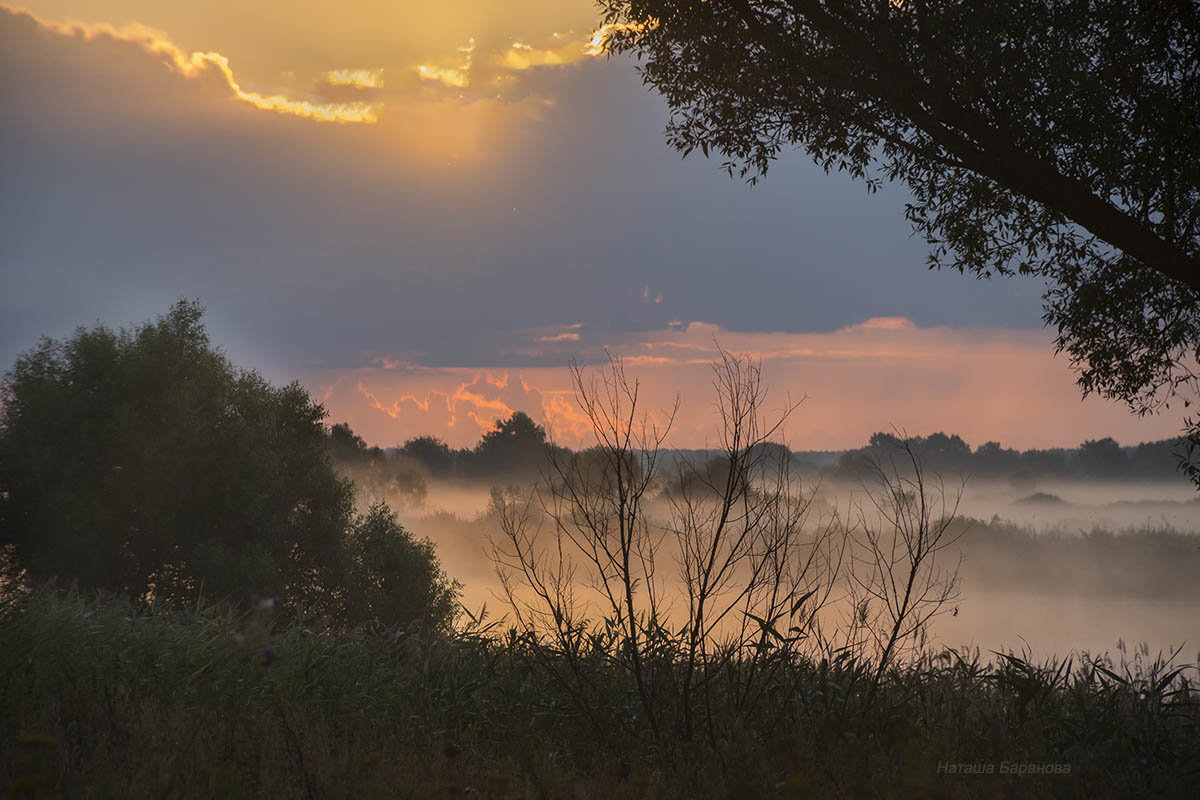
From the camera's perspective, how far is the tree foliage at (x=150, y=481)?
2034 cm

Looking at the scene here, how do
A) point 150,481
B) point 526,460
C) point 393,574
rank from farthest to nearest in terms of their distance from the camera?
1. point 526,460
2. point 393,574
3. point 150,481

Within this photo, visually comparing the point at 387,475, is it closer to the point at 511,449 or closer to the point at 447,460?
the point at 447,460

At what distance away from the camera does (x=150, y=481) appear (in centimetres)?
2098

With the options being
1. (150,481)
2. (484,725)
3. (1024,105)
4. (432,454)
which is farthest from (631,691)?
(432,454)

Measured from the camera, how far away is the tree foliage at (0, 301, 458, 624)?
20.3 m

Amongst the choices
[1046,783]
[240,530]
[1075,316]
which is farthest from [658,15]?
[240,530]

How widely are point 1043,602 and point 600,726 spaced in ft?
166

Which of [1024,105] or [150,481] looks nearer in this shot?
[1024,105]

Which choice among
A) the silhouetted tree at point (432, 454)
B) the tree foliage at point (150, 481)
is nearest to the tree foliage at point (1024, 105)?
the tree foliage at point (150, 481)

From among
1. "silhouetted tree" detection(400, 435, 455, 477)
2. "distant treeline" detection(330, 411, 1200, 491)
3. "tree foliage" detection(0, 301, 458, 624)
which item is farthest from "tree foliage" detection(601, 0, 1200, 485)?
"silhouetted tree" detection(400, 435, 455, 477)

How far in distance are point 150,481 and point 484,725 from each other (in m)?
17.6

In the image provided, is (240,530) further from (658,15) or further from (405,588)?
(658,15)

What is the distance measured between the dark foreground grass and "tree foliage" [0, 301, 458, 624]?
12.4m

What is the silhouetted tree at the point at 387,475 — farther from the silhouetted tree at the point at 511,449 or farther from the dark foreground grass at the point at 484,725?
the dark foreground grass at the point at 484,725
